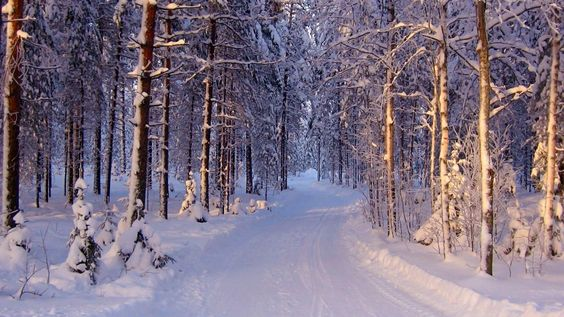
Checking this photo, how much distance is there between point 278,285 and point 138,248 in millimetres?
2979

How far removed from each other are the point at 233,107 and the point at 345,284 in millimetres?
12254

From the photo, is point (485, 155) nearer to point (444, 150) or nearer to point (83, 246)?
point (444, 150)

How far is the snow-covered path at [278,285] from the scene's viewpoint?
741 centimetres

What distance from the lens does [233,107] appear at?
20078 mm

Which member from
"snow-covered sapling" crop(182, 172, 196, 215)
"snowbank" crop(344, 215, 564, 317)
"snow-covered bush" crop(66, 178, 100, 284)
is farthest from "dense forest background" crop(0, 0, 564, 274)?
"snow-covered bush" crop(66, 178, 100, 284)

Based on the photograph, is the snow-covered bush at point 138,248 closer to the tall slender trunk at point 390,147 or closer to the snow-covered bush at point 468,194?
the snow-covered bush at point 468,194

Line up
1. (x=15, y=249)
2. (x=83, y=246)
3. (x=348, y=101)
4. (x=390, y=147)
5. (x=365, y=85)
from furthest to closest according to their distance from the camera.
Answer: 1. (x=348, y=101)
2. (x=365, y=85)
3. (x=390, y=147)
4. (x=15, y=249)
5. (x=83, y=246)

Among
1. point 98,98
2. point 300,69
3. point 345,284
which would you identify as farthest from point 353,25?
point 300,69

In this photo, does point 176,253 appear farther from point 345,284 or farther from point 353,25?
point 353,25

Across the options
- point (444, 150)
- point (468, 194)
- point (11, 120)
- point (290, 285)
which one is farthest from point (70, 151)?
point (468, 194)

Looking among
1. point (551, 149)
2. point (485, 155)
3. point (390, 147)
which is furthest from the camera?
point (390, 147)

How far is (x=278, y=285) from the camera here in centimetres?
909

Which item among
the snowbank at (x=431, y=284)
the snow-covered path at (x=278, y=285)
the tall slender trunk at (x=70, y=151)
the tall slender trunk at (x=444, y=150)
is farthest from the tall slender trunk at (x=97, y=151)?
the tall slender trunk at (x=444, y=150)

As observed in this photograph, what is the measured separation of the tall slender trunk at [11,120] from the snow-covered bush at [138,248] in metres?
2.52
